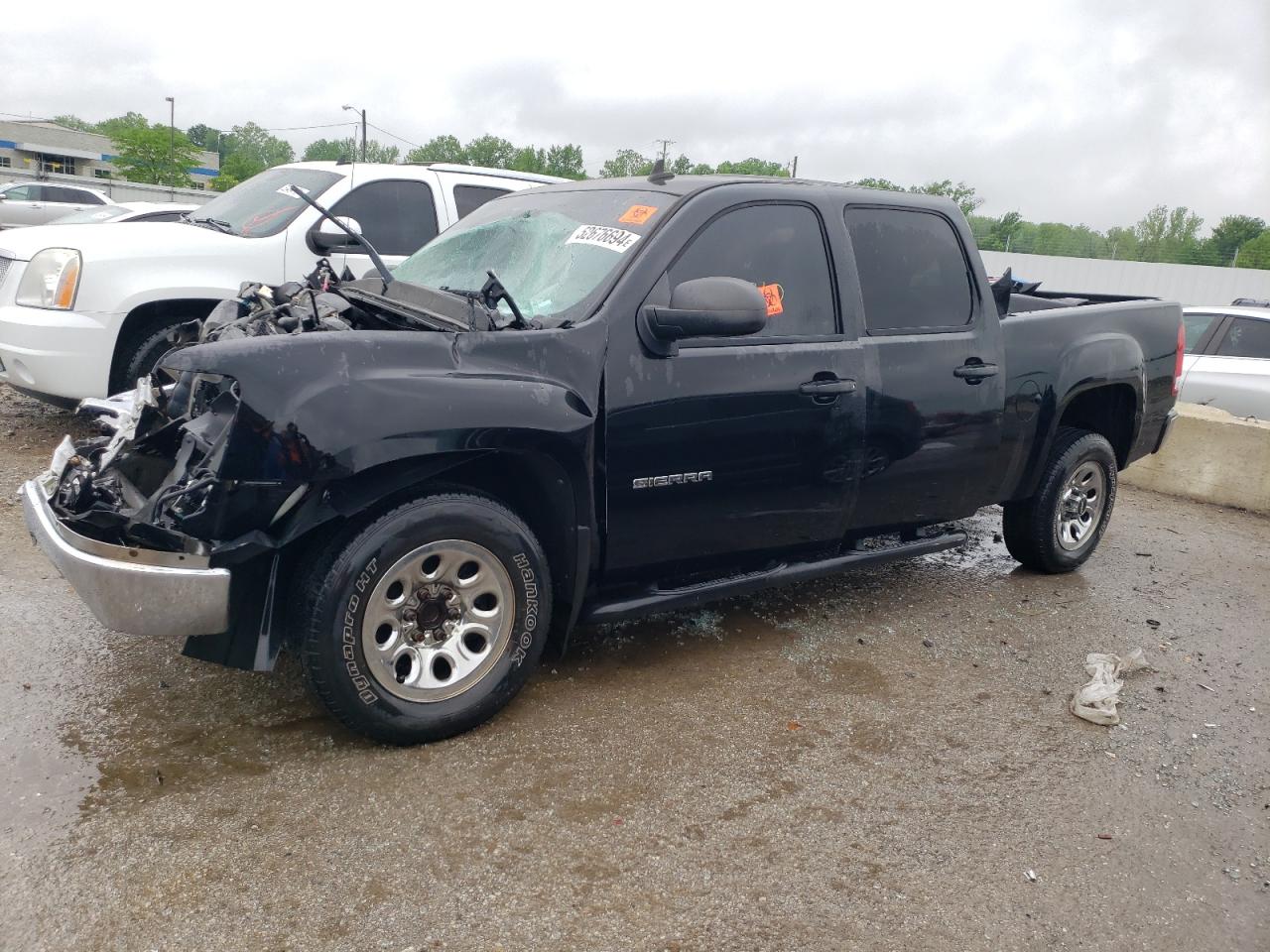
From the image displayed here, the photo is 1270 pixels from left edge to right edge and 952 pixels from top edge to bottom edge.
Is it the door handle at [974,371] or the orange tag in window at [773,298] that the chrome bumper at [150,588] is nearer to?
the orange tag in window at [773,298]

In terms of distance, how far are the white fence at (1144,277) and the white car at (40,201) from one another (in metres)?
26.9

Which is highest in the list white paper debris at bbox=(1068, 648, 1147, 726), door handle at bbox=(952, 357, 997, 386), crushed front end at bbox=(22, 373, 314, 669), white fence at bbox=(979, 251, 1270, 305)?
white fence at bbox=(979, 251, 1270, 305)

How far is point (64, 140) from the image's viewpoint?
78750 millimetres

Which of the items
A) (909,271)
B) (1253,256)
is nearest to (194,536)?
(909,271)

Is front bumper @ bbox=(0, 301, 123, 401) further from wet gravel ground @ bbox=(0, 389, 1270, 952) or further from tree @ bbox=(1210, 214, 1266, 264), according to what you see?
tree @ bbox=(1210, 214, 1266, 264)

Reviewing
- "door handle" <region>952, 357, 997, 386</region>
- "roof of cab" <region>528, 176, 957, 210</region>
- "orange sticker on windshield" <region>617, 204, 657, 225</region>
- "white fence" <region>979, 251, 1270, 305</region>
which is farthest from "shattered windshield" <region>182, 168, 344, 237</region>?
"white fence" <region>979, 251, 1270, 305</region>

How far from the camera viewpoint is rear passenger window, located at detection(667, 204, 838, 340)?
12.2ft

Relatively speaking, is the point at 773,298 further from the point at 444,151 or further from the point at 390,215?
the point at 444,151

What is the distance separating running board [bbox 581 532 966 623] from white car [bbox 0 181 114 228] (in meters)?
25.7

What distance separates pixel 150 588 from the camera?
2.77m

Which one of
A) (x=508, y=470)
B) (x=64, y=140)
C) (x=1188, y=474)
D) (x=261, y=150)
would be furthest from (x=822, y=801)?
(x=261, y=150)

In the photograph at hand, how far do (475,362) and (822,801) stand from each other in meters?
1.76

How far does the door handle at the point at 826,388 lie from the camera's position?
3.83 meters

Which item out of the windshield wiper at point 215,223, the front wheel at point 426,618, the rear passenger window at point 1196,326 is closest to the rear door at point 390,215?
the windshield wiper at point 215,223
